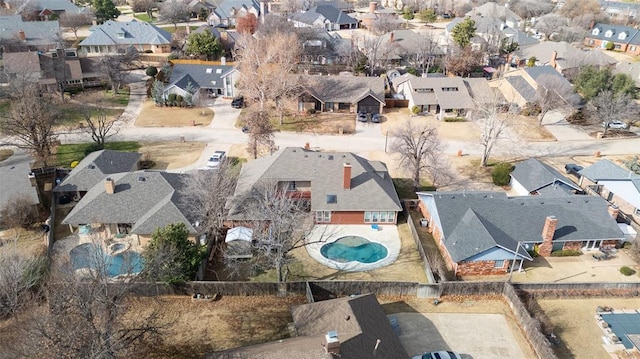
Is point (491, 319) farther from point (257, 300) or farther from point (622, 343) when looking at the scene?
point (257, 300)

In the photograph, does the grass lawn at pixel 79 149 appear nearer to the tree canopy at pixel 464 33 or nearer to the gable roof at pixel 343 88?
the gable roof at pixel 343 88

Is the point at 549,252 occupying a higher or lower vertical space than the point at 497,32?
lower

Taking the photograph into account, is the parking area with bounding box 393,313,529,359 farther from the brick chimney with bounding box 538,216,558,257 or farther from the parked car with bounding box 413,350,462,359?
the brick chimney with bounding box 538,216,558,257

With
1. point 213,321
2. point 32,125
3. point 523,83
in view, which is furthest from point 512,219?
point 32,125

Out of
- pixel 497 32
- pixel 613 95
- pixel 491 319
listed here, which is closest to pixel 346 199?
pixel 491 319

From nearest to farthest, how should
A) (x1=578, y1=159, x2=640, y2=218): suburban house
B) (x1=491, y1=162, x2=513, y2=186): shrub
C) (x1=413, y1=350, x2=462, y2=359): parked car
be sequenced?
(x1=413, y1=350, x2=462, y2=359): parked car
(x1=578, y1=159, x2=640, y2=218): suburban house
(x1=491, y1=162, x2=513, y2=186): shrub

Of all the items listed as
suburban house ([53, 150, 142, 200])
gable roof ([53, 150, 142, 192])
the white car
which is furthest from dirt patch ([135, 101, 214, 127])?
suburban house ([53, 150, 142, 200])
